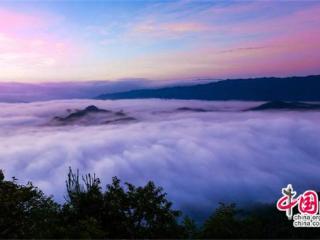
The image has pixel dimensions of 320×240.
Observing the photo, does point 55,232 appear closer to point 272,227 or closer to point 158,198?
point 158,198

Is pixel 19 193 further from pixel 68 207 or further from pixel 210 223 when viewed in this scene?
pixel 210 223

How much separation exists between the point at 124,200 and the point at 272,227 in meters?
109

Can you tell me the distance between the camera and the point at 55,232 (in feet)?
107

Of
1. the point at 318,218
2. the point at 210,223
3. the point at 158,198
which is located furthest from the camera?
the point at 158,198

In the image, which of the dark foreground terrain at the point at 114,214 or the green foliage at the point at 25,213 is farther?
the dark foreground terrain at the point at 114,214

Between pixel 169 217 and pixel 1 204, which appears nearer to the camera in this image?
pixel 1 204

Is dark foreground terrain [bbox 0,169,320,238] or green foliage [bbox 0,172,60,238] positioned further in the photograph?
dark foreground terrain [bbox 0,169,320,238]

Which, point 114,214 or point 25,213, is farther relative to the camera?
point 114,214

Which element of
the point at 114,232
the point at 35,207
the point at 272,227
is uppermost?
the point at 35,207

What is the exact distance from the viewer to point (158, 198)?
1531 inches

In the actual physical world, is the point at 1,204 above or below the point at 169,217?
above

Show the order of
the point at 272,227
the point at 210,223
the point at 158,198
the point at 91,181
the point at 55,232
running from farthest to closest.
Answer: the point at 272,227 → the point at 91,181 → the point at 158,198 → the point at 210,223 → the point at 55,232

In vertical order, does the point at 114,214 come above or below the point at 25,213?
below

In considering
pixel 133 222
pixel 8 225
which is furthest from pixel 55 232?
pixel 133 222
